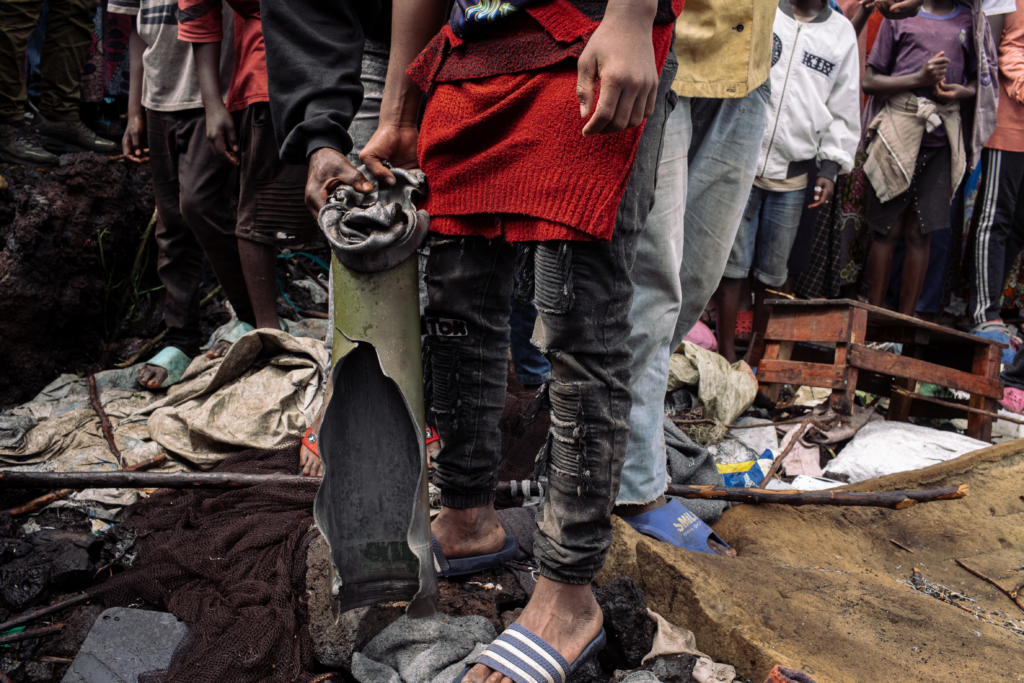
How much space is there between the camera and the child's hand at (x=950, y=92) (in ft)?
14.8

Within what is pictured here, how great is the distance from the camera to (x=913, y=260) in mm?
4992

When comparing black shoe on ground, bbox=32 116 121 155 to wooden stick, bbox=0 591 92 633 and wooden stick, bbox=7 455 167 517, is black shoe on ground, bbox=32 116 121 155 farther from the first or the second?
wooden stick, bbox=0 591 92 633

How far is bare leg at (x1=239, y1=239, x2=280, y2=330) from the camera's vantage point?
10.9ft

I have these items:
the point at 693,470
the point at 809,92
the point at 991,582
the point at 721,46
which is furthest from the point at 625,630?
the point at 809,92

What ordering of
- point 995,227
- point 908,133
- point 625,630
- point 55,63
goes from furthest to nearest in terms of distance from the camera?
point 995,227
point 908,133
point 55,63
point 625,630

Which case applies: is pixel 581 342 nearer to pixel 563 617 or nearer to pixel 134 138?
pixel 563 617

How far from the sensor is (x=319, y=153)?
151 cm

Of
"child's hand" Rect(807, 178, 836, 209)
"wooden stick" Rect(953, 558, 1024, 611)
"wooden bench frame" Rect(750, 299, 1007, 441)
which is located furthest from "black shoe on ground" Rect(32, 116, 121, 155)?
"wooden stick" Rect(953, 558, 1024, 611)

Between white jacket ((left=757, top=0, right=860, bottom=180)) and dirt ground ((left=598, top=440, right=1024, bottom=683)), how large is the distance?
2.33 meters

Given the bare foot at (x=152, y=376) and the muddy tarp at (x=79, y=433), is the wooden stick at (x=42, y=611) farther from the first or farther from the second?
the bare foot at (x=152, y=376)

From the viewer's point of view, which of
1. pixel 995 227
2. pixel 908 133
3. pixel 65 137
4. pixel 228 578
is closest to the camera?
pixel 228 578

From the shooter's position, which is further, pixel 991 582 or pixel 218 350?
pixel 218 350

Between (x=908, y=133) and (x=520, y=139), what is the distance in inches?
170

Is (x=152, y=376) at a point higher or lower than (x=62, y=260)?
lower
